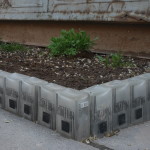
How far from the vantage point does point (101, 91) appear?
3.32m

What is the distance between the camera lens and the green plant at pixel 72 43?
5.21 meters

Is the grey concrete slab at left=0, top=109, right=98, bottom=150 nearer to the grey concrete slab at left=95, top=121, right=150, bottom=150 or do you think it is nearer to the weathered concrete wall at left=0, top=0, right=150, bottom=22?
the grey concrete slab at left=95, top=121, right=150, bottom=150

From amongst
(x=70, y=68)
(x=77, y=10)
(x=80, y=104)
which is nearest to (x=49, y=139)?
(x=80, y=104)

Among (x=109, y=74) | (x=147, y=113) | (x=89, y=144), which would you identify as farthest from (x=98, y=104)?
(x=109, y=74)

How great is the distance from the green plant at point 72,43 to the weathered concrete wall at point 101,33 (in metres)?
0.53

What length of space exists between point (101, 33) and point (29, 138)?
3051 mm

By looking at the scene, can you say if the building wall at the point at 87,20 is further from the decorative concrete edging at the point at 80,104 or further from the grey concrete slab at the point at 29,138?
the grey concrete slab at the point at 29,138

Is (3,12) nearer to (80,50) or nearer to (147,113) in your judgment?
(80,50)

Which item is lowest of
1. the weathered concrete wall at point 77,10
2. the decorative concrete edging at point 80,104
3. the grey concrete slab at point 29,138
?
the grey concrete slab at point 29,138

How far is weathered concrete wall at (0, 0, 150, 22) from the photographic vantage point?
514cm

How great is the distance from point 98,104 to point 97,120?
15 centimetres

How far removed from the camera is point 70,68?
184 inches

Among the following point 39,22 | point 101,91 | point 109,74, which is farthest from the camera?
point 39,22

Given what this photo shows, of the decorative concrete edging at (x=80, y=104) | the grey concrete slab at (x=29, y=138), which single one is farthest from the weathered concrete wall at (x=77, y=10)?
the grey concrete slab at (x=29, y=138)
